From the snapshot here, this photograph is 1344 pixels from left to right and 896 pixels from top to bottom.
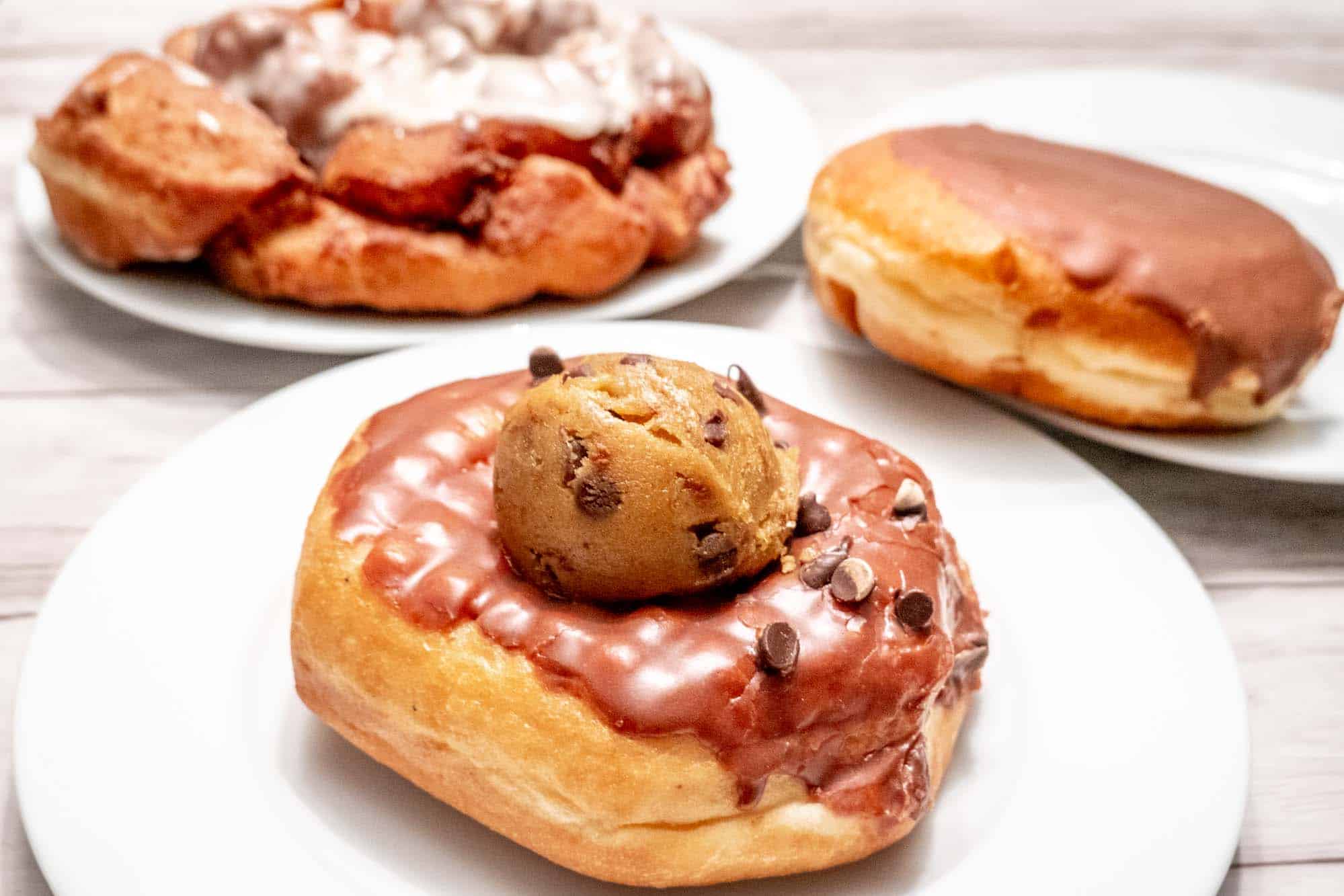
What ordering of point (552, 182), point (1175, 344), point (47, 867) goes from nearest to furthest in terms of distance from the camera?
1. point (47, 867)
2. point (1175, 344)
3. point (552, 182)

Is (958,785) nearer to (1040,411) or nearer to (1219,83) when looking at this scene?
(1040,411)

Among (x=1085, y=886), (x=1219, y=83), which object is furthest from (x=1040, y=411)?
(x=1219, y=83)

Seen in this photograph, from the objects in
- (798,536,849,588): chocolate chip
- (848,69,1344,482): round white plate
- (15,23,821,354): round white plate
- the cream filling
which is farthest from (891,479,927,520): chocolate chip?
(848,69,1344,482): round white plate

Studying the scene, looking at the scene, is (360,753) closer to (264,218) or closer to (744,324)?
(264,218)

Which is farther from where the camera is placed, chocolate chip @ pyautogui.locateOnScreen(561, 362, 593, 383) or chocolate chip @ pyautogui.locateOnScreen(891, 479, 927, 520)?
chocolate chip @ pyautogui.locateOnScreen(891, 479, 927, 520)

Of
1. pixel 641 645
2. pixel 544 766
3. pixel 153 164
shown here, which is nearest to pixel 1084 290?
pixel 641 645

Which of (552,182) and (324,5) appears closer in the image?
(552,182)

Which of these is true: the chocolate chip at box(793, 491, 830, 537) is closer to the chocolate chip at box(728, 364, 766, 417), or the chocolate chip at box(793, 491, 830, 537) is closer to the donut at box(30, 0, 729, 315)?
the chocolate chip at box(728, 364, 766, 417)
